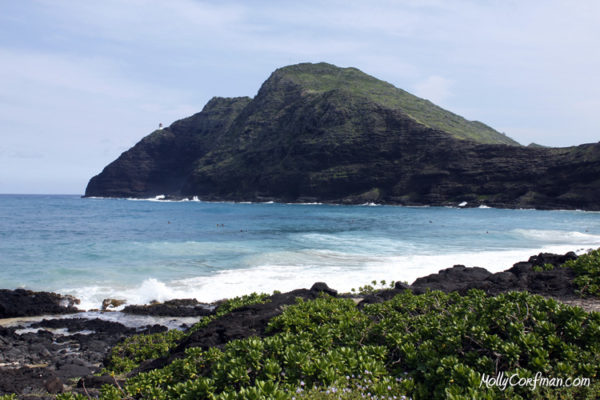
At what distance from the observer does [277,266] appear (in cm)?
2103

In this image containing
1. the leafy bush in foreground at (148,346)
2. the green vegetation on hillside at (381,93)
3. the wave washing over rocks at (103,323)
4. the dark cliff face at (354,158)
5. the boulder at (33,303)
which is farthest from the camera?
the green vegetation on hillside at (381,93)

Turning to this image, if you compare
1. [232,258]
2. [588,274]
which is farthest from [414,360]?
[232,258]

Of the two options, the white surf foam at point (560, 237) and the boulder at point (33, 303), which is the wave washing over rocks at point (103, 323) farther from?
the white surf foam at point (560, 237)

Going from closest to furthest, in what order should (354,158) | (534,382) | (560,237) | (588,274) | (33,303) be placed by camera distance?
(534,382), (588,274), (33,303), (560,237), (354,158)

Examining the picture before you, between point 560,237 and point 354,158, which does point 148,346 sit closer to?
point 560,237

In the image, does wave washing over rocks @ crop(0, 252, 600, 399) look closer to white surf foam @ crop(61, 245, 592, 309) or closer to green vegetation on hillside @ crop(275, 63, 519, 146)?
white surf foam @ crop(61, 245, 592, 309)

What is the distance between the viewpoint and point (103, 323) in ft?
41.7

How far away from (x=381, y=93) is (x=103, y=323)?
139 m

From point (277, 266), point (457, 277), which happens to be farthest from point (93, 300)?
point (457, 277)

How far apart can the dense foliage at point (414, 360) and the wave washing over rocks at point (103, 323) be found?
199 cm

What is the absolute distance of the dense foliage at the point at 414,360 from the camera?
399 centimetres

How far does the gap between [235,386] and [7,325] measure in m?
12.4

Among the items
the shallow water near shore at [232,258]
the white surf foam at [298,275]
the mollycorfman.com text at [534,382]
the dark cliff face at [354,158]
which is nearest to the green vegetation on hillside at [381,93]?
the dark cliff face at [354,158]

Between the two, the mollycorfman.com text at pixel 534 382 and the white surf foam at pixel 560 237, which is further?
the white surf foam at pixel 560 237
